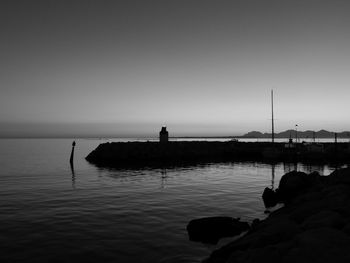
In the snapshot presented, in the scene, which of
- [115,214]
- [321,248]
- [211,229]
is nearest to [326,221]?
[321,248]

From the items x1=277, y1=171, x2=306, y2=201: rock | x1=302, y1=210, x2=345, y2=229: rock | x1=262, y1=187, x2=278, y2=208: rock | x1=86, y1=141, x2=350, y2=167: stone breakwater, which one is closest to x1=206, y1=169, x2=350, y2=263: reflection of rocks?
x1=302, y1=210, x2=345, y2=229: rock

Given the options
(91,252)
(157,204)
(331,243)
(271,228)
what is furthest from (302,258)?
(157,204)

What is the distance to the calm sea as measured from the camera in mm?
10602

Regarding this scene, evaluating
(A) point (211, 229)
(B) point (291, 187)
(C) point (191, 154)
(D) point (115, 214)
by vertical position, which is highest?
(C) point (191, 154)

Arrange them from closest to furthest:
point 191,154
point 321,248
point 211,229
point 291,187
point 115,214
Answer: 1. point 321,248
2. point 211,229
3. point 115,214
4. point 291,187
5. point 191,154

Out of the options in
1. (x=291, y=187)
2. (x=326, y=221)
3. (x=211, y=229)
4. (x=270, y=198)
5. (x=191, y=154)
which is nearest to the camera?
(x=326, y=221)

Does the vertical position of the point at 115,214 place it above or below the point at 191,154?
below

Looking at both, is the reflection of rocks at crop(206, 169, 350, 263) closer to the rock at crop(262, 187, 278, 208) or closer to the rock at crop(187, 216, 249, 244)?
the rock at crop(187, 216, 249, 244)

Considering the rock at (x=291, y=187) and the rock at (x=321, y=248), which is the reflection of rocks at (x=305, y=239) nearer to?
the rock at (x=321, y=248)

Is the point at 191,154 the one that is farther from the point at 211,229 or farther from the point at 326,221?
the point at 326,221

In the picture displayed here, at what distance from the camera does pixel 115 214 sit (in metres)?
15.9

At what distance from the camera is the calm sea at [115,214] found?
10.6 metres

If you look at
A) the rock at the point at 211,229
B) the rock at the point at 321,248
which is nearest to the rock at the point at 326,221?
the rock at the point at 321,248

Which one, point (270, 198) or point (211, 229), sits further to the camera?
point (270, 198)
